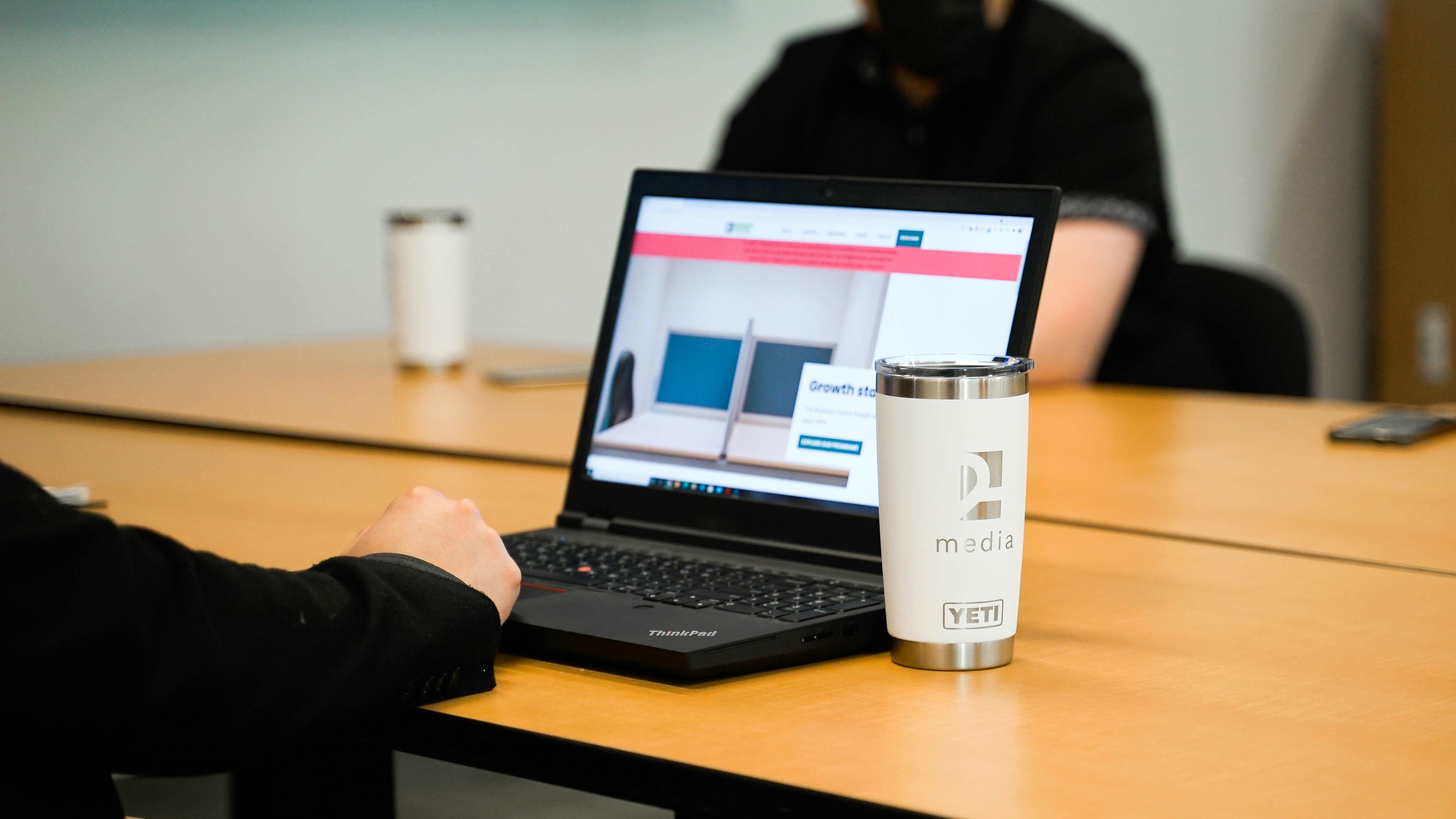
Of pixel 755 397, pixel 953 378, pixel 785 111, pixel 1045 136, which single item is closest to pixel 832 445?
pixel 755 397

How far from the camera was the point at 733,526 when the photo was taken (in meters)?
0.86

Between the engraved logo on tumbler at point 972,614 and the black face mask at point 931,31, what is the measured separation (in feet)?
4.55

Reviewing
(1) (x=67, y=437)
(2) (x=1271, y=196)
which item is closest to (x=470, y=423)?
(1) (x=67, y=437)

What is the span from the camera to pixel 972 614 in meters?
0.69

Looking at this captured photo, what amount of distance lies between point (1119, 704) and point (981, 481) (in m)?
0.12

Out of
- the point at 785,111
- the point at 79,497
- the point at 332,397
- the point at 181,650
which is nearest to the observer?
the point at 181,650

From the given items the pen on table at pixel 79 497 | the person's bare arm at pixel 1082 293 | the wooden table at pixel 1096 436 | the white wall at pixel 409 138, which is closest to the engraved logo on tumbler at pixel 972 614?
the wooden table at pixel 1096 436

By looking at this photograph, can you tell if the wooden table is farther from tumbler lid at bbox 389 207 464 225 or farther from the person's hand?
the person's hand

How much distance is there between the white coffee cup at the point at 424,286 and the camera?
73.8 inches

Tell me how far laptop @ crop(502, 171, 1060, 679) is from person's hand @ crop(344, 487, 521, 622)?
21 millimetres

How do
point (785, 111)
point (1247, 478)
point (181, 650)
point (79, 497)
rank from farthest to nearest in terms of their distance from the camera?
point (785, 111), point (1247, 478), point (79, 497), point (181, 650)

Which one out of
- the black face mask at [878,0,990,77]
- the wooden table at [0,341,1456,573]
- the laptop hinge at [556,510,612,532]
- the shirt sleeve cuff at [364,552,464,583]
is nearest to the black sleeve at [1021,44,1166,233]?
the black face mask at [878,0,990,77]

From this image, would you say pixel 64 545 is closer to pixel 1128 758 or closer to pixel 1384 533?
pixel 1128 758

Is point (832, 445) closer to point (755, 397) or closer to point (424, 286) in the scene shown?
point (755, 397)
